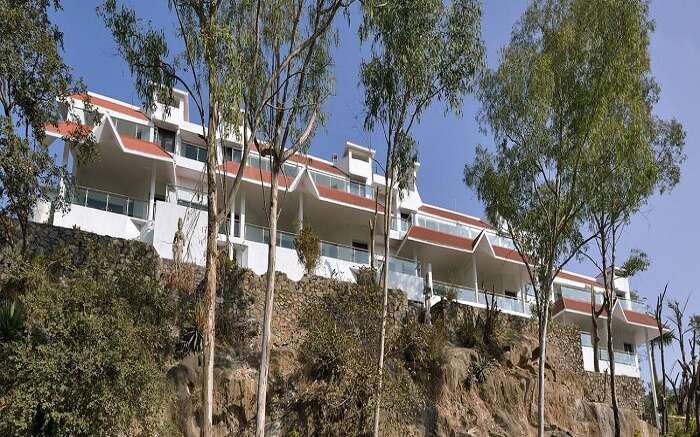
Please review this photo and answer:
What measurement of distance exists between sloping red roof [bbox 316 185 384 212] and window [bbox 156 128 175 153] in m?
6.67

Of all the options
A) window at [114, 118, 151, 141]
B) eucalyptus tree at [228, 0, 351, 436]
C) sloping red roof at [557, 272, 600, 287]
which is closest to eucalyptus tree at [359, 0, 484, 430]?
eucalyptus tree at [228, 0, 351, 436]

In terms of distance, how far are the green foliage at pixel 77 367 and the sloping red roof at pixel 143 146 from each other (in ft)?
39.4

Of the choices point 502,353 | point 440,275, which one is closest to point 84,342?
point 502,353

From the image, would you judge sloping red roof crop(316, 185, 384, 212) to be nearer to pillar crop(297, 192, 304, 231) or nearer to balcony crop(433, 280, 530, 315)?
pillar crop(297, 192, 304, 231)

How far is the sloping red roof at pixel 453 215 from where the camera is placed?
42500 mm

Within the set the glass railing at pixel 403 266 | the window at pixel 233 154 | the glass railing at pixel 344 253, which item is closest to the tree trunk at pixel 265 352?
the glass railing at pixel 344 253

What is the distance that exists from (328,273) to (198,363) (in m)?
9.96

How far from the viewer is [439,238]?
36.9m

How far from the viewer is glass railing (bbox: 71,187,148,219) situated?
25797 millimetres

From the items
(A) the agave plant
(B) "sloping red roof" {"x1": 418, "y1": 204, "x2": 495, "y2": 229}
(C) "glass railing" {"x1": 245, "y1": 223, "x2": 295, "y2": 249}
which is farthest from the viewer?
(B) "sloping red roof" {"x1": 418, "y1": 204, "x2": 495, "y2": 229}

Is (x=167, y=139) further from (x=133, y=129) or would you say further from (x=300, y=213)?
(x=300, y=213)

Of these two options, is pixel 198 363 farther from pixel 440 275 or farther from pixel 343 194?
pixel 440 275

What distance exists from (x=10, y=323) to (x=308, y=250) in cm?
1225

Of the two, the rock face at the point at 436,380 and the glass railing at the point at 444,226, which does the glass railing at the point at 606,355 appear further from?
the glass railing at the point at 444,226
